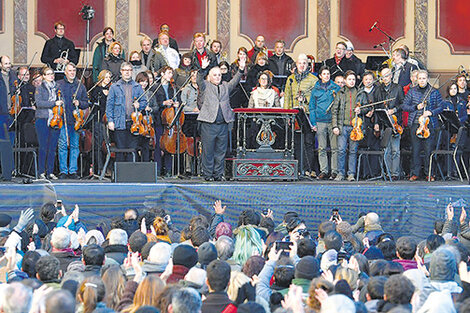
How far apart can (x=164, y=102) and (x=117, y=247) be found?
23.1ft

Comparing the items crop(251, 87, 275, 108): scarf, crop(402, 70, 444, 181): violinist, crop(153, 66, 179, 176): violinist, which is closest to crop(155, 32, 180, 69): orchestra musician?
crop(153, 66, 179, 176): violinist

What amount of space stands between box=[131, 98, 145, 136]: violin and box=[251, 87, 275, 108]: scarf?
72.0 inches

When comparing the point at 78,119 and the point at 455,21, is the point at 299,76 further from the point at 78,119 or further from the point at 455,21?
the point at 455,21

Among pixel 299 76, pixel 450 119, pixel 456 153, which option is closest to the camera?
pixel 450 119

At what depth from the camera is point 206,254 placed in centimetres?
726

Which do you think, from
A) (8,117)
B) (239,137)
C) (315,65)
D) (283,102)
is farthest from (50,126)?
(315,65)

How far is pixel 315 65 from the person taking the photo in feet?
55.9

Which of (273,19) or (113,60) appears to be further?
(273,19)

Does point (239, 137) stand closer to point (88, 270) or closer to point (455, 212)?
point (455, 212)

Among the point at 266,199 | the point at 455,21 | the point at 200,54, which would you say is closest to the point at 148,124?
the point at 200,54

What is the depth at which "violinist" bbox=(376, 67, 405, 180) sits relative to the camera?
1471 cm

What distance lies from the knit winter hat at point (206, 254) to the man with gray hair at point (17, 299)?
223 cm

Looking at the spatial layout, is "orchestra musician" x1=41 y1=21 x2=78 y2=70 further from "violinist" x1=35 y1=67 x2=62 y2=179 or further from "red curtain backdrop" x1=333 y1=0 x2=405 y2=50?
Result: "red curtain backdrop" x1=333 y1=0 x2=405 y2=50

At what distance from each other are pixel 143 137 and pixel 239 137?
59.4 inches
